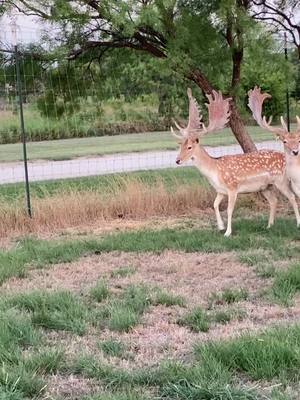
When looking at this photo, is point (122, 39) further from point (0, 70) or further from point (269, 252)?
point (269, 252)

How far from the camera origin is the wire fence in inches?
406

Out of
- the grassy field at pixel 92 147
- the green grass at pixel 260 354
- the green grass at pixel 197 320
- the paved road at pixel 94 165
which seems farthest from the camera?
the grassy field at pixel 92 147

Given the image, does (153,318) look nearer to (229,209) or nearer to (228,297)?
(228,297)

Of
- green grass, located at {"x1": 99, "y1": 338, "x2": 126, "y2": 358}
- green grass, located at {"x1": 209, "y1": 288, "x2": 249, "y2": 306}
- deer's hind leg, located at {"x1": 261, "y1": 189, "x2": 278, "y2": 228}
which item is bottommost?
green grass, located at {"x1": 209, "y1": 288, "x2": 249, "y2": 306}

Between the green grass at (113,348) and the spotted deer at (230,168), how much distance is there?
4045 millimetres

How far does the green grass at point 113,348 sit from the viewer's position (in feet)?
A: 14.2

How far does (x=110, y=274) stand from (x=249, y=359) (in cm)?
279

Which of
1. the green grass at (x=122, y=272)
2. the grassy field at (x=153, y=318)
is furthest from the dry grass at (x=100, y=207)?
the green grass at (x=122, y=272)

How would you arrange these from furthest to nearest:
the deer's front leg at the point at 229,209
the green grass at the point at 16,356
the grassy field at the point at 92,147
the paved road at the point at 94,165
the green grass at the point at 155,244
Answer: the grassy field at the point at 92,147 < the paved road at the point at 94,165 < the deer's front leg at the point at 229,209 < the green grass at the point at 155,244 < the green grass at the point at 16,356

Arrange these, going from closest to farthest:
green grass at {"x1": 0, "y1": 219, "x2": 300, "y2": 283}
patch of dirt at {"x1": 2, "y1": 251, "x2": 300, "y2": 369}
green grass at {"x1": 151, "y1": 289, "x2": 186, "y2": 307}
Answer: patch of dirt at {"x1": 2, "y1": 251, "x2": 300, "y2": 369}, green grass at {"x1": 151, "y1": 289, "x2": 186, "y2": 307}, green grass at {"x1": 0, "y1": 219, "x2": 300, "y2": 283}

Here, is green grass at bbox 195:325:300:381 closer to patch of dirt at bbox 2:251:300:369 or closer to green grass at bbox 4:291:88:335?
patch of dirt at bbox 2:251:300:369

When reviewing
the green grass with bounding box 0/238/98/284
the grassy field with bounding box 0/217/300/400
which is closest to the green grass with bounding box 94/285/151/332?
the grassy field with bounding box 0/217/300/400

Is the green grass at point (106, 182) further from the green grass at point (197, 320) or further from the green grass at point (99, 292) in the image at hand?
the green grass at point (197, 320)

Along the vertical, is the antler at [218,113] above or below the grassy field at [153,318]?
above
